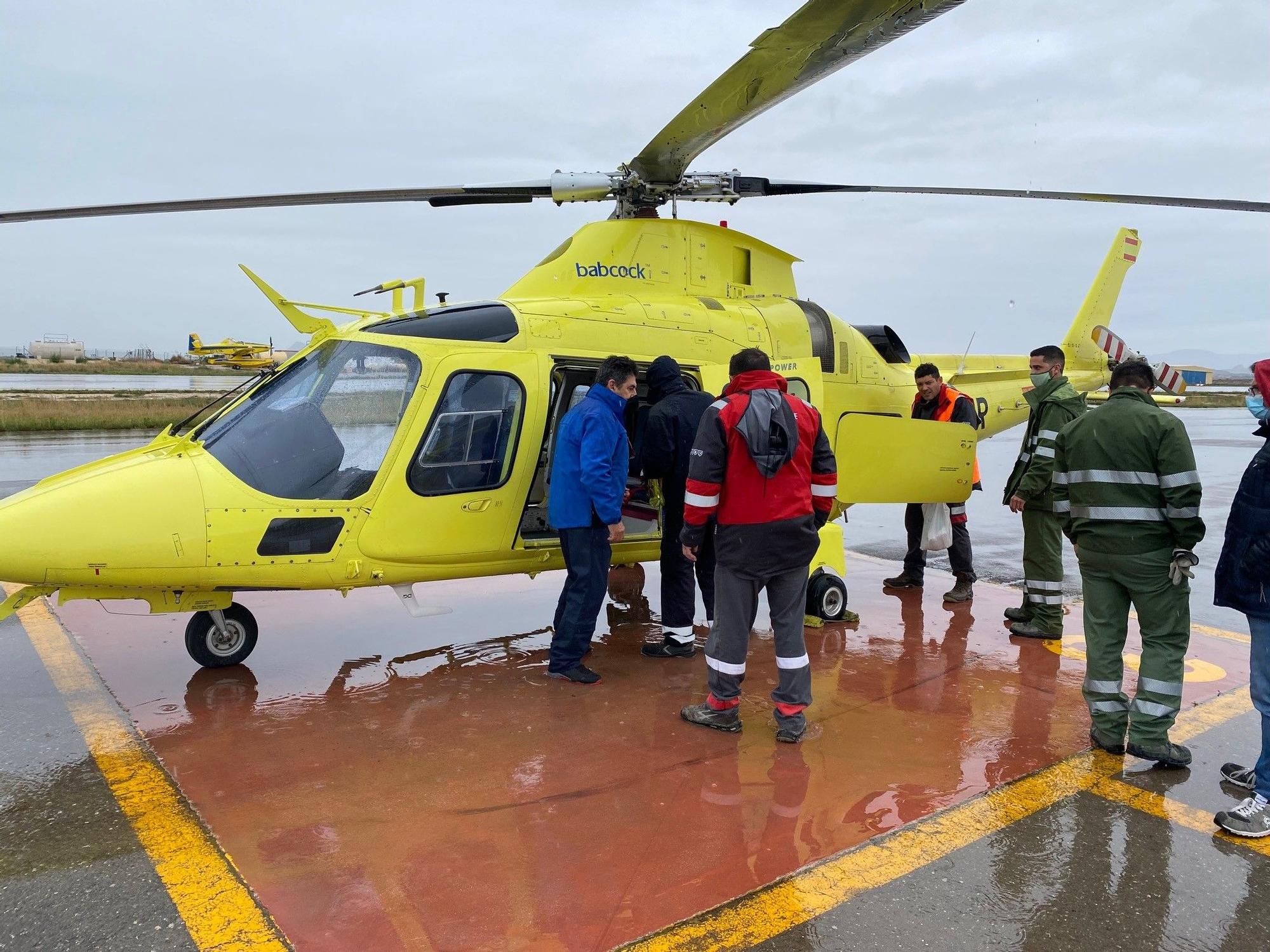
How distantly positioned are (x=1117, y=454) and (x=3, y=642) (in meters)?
6.66

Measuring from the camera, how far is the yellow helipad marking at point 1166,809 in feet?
11.0

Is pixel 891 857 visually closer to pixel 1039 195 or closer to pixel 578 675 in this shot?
pixel 578 675

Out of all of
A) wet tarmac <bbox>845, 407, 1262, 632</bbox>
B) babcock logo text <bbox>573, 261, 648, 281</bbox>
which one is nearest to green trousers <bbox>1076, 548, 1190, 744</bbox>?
wet tarmac <bbox>845, 407, 1262, 632</bbox>

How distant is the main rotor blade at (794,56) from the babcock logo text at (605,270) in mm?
1068

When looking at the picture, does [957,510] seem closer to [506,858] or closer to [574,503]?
[574,503]

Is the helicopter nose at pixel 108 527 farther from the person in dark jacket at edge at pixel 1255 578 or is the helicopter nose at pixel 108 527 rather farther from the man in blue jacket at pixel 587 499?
the person in dark jacket at edge at pixel 1255 578

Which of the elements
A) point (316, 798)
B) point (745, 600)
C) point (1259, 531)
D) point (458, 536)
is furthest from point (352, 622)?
point (1259, 531)

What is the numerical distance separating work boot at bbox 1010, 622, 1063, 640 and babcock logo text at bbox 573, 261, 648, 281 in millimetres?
3764

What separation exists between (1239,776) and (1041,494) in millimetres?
2463

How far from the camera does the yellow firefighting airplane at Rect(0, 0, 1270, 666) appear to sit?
4262mm

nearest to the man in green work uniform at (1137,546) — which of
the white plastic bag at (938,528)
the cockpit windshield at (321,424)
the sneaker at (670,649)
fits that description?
the sneaker at (670,649)

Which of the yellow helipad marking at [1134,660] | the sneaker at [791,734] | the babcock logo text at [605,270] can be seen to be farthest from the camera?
the babcock logo text at [605,270]

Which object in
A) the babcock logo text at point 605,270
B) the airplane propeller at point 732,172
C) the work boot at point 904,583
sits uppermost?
the airplane propeller at point 732,172

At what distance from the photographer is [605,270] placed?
6254 mm
